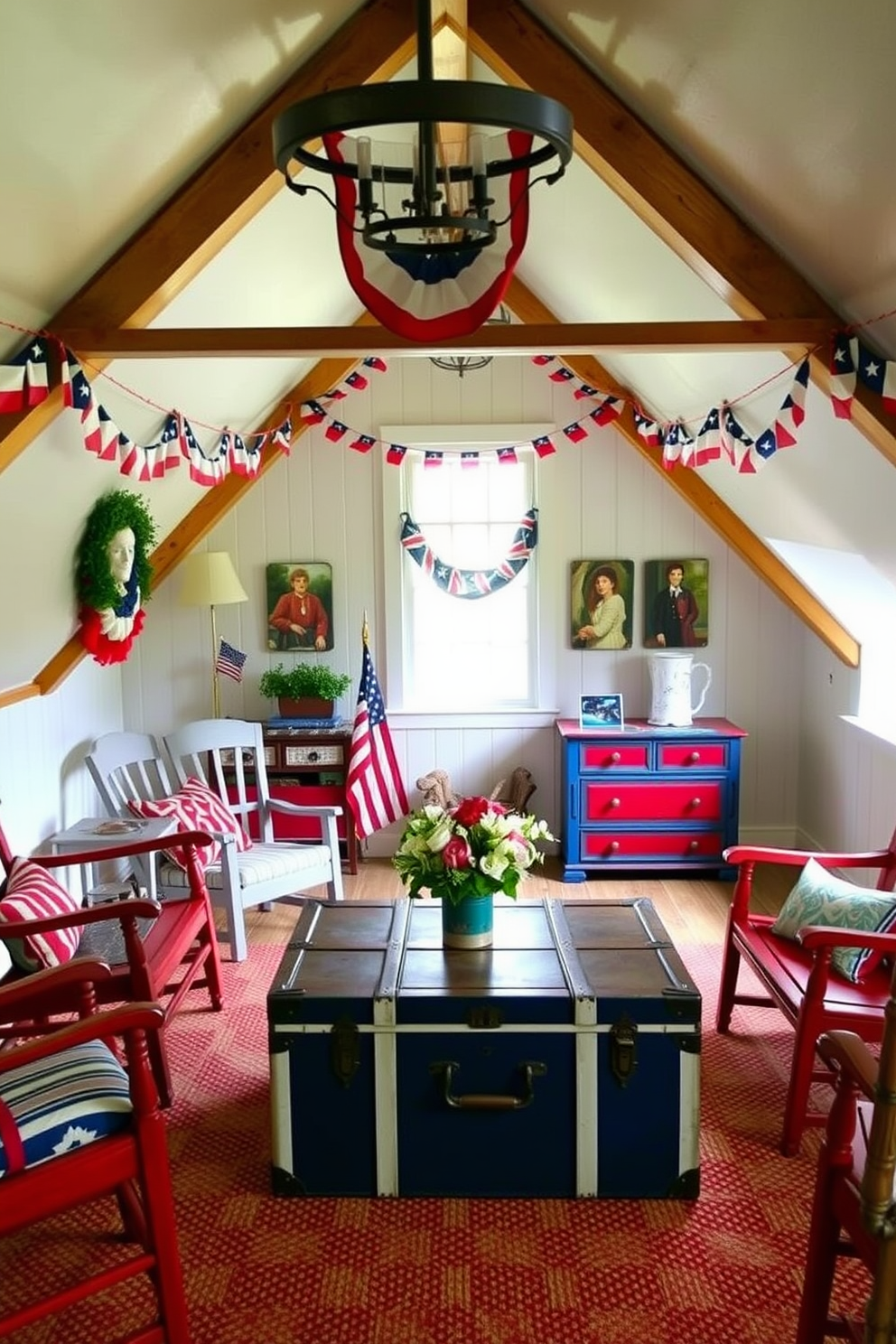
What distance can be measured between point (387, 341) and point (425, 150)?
155 centimetres

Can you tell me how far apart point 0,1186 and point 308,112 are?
186 centimetres

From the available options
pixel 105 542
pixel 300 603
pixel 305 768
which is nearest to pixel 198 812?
pixel 305 768

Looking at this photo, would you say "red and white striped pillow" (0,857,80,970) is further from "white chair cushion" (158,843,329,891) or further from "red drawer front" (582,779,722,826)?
"red drawer front" (582,779,722,826)

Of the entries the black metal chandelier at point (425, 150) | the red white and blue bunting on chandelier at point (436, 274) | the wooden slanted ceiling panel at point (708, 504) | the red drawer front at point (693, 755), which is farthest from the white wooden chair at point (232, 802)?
the black metal chandelier at point (425, 150)

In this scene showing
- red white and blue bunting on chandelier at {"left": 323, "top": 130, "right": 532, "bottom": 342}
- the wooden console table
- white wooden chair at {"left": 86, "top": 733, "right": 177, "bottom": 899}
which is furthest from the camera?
the wooden console table

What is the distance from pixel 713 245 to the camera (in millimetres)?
3043

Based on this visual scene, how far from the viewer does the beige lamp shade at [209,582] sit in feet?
16.3

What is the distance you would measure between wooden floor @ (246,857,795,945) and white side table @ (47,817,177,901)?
70cm

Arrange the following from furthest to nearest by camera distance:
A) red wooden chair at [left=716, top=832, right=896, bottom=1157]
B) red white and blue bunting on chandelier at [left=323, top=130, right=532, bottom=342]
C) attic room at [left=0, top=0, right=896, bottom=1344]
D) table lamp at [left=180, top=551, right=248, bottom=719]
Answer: table lamp at [left=180, top=551, right=248, bottom=719]
red wooden chair at [left=716, top=832, right=896, bottom=1157]
attic room at [left=0, top=0, right=896, bottom=1344]
red white and blue bunting on chandelier at [left=323, top=130, right=532, bottom=342]

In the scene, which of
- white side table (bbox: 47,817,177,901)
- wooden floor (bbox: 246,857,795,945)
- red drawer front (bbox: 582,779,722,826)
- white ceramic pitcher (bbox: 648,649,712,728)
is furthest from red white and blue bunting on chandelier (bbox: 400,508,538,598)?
white side table (bbox: 47,817,177,901)

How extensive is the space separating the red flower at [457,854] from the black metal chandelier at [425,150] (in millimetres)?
1441

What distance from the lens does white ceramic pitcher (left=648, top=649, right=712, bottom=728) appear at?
520 cm

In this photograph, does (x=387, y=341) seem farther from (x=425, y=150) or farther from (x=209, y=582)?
(x=209, y=582)

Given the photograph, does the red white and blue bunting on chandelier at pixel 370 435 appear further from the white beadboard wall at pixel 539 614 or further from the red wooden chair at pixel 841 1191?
the red wooden chair at pixel 841 1191
